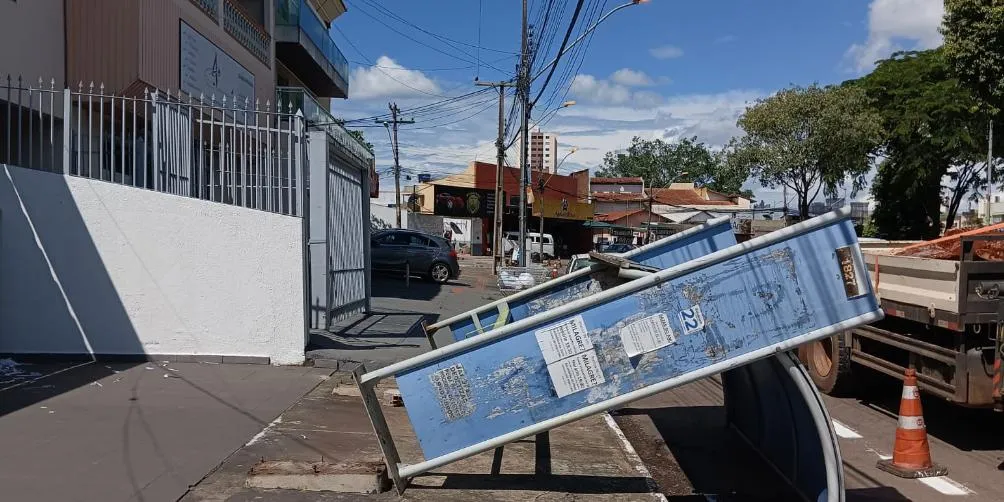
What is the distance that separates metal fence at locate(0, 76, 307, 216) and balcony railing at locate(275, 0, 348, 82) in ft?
44.3

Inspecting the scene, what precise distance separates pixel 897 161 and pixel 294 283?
3266 cm

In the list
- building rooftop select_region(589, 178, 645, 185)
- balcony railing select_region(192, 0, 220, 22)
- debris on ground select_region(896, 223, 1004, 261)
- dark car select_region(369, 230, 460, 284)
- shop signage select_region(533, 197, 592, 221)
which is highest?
balcony railing select_region(192, 0, 220, 22)

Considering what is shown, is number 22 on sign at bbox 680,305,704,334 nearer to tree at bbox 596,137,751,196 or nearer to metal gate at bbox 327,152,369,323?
metal gate at bbox 327,152,369,323

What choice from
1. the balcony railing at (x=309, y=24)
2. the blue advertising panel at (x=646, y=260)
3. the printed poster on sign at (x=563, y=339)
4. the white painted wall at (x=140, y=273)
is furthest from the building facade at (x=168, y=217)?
the balcony railing at (x=309, y=24)

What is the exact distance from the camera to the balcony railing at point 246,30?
18.2 m

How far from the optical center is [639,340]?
444 centimetres

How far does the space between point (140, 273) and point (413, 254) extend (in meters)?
16.0

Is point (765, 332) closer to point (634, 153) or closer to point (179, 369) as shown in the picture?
point (179, 369)

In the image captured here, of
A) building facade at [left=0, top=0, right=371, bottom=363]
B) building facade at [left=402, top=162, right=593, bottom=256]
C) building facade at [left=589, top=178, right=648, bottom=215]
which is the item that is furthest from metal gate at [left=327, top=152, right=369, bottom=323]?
building facade at [left=589, top=178, right=648, bottom=215]

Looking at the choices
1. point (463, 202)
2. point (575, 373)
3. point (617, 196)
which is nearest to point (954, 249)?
point (575, 373)

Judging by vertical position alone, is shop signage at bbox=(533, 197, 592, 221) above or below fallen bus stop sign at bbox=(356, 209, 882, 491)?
above

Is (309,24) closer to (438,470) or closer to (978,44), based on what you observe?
(978,44)

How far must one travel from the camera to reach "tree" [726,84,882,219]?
2981 centimetres

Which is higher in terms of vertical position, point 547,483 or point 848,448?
point 547,483
